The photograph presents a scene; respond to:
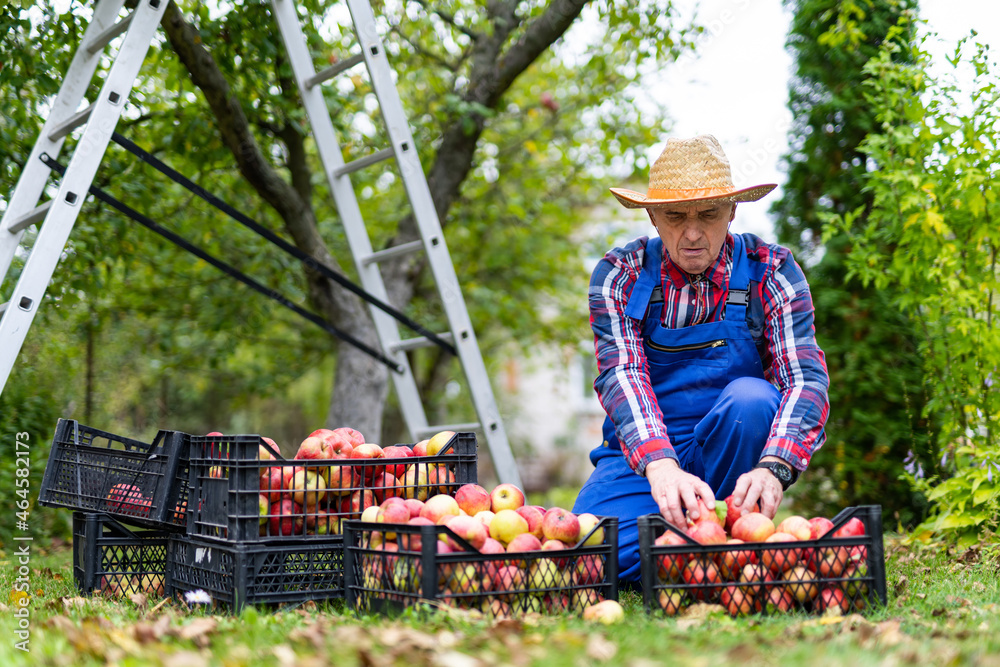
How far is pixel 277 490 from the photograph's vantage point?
249 centimetres

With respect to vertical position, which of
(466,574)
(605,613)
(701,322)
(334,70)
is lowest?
(605,613)

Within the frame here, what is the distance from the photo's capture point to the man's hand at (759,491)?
2510mm

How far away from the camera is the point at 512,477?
427 cm

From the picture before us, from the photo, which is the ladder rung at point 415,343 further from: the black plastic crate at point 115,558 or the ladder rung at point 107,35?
the ladder rung at point 107,35

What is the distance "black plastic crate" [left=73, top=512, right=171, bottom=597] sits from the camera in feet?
9.34

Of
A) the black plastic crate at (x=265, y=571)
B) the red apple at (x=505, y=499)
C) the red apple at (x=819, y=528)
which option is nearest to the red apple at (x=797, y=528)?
the red apple at (x=819, y=528)

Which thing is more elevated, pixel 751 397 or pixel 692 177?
pixel 692 177

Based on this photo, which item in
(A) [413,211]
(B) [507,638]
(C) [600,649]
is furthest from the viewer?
(A) [413,211]

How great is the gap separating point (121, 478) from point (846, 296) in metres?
3.78

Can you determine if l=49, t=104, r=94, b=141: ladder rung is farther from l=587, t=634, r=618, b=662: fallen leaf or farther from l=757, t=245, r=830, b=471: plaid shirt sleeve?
l=587, t=634, r=618, b=662: fallen leaf

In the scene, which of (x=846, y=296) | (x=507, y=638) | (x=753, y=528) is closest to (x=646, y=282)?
(x=753, y=528)

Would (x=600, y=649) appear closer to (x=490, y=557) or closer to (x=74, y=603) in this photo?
(x=490, y=557)

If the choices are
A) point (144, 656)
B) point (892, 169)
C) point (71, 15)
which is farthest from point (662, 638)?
point (71, 15)

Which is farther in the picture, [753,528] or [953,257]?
[953,257]
